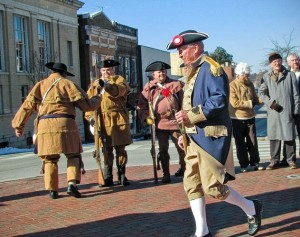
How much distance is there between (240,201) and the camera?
4.79m

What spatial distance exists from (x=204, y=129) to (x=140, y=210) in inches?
78.8

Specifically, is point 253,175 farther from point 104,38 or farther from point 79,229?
point 104,38

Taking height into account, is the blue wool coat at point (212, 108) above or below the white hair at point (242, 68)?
below

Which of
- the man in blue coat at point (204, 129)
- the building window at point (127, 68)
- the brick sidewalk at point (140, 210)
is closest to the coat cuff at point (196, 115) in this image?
the man in blue coat at point (204, 129)

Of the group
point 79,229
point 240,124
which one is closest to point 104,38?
point 240,124

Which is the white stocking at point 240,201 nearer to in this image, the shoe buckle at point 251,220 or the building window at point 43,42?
the shoe buckle at point 251,220

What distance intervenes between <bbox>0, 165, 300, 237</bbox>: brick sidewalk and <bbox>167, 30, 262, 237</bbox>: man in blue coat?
0.45 m

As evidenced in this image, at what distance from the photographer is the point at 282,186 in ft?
23.5

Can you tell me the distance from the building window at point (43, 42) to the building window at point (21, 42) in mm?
1100

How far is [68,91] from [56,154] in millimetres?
914

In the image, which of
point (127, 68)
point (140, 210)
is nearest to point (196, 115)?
point (140, 210)

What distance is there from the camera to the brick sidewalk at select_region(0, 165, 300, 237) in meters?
5.21

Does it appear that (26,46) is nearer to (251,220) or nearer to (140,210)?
(140,210)

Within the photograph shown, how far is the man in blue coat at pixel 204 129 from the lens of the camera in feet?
14.8
